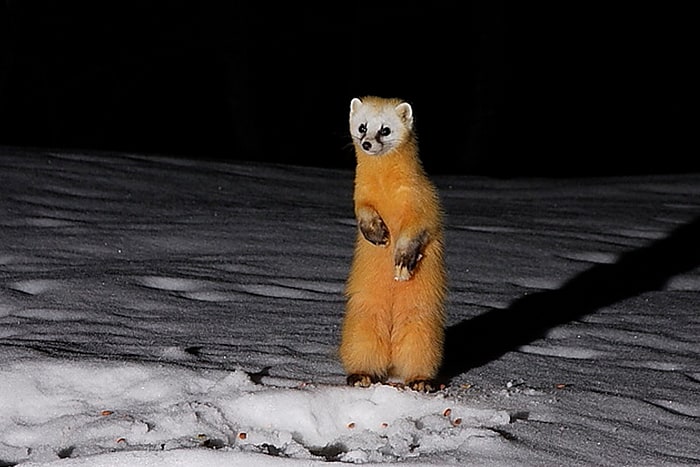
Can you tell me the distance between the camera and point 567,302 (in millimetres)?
5441

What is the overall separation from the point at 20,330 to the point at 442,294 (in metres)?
1.68

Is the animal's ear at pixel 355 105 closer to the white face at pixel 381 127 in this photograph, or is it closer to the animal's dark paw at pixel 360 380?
the white face at pixel 381 127

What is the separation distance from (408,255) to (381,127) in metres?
0.41

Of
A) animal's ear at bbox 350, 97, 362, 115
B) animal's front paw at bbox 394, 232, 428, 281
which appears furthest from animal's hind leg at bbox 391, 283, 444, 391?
animal's ear at bbox 350, 97, 362, 115

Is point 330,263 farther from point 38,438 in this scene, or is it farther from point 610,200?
point 610,200

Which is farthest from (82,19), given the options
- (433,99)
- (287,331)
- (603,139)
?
(287,331)

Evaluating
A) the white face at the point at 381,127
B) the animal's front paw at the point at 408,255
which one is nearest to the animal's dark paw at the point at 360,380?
the animal's front paw at the point at 408,255

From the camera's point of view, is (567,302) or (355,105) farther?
(567,302)

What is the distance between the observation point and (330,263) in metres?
5.88

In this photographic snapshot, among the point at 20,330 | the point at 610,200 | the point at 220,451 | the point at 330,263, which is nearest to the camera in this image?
the point at 220,451

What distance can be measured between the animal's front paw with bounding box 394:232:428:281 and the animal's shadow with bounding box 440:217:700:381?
59 centimetres

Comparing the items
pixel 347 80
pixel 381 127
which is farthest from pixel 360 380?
pixel 347 80

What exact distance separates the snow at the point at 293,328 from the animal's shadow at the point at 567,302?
2 centimetres

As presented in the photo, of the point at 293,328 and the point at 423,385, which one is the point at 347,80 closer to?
Answer: the point at 293,328
